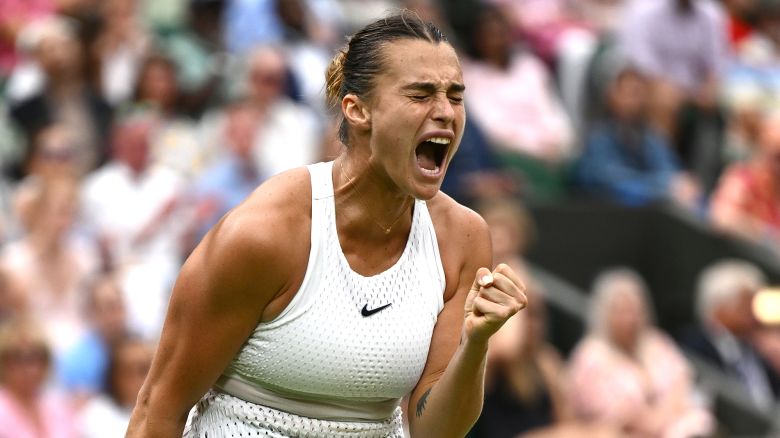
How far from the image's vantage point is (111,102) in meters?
7.81

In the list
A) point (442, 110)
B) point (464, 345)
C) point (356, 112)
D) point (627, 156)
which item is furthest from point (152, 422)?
point (627, 156)

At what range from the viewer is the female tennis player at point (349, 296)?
3.22m

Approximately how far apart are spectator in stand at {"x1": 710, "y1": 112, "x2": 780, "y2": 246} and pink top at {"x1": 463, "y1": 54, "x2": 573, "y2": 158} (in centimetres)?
106

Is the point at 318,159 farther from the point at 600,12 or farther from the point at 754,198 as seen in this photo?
the point at 600,12

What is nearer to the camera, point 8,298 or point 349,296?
point 349,296

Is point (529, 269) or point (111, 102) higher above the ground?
point (111, 102)

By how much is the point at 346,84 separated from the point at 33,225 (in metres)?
3.84

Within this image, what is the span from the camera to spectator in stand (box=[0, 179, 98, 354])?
6.72m

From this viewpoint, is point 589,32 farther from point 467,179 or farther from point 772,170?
point 467,179

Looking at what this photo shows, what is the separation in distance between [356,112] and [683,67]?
6.76 metres

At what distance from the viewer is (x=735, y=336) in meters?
8.28

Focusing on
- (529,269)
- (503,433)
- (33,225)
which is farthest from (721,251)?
(33,225)

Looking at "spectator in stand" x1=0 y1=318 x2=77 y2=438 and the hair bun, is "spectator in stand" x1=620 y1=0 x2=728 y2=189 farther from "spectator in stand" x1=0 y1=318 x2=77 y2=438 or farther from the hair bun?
the hair bun

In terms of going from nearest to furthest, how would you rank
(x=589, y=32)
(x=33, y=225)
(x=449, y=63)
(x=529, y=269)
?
(x=449, y=63)
(x=33, y=225)
(x=529, y=269)
(x=589, y=32)
